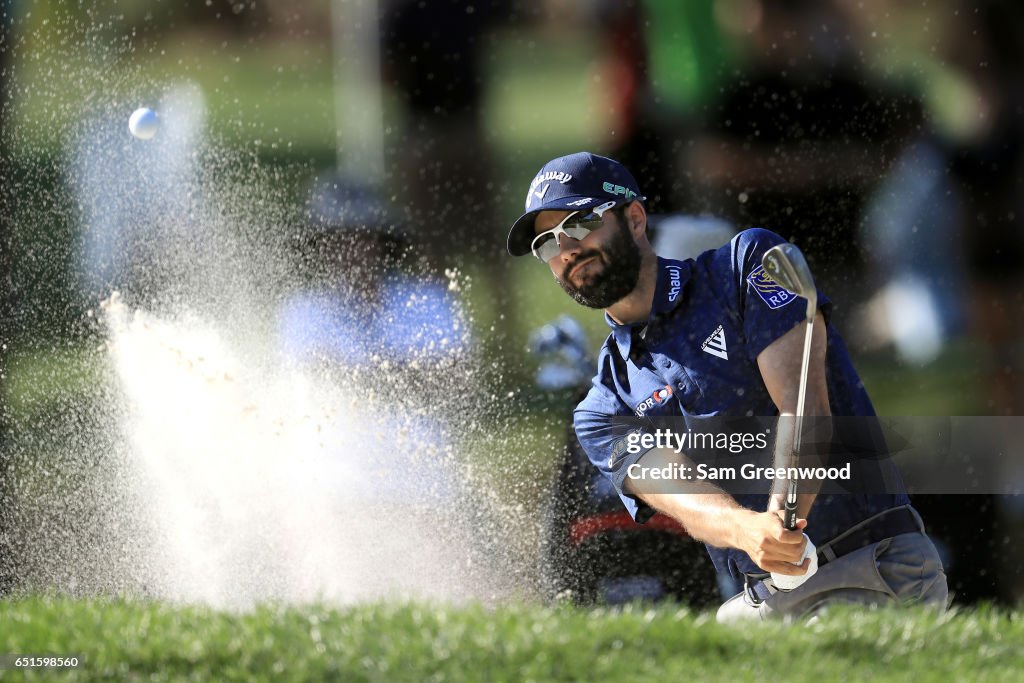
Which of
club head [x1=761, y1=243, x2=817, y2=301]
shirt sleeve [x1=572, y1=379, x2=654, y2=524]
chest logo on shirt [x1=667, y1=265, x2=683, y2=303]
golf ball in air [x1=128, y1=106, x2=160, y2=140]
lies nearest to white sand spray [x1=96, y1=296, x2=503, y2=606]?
golf ball in air [x1=128, y1=106, x2=160, y2=140]

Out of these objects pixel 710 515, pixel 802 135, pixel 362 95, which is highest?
pixel 362 95

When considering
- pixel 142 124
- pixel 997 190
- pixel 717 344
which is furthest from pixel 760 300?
pixel 142 124

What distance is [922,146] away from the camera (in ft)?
16.1

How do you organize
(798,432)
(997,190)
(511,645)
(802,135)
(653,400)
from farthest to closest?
(802,135), (997,190), (653,400), (798,432), (511,645)

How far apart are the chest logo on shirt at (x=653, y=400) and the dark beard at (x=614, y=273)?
0.21 metres

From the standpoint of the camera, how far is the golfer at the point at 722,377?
2486 mm

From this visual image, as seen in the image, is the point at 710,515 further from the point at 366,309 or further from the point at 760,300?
the point at 366,309

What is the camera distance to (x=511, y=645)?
6.87 ft

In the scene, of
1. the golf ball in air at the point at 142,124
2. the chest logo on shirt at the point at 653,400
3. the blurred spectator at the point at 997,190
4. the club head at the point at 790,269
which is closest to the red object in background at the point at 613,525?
the chest logo on shirt at the point at 653,400

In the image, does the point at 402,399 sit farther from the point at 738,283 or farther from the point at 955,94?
the point at 955,94

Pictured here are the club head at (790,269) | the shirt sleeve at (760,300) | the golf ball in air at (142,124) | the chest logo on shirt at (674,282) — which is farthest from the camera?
the golf ball in air at (142,124)

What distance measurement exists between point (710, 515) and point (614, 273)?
530 mm

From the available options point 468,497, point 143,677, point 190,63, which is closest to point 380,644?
point 143,677

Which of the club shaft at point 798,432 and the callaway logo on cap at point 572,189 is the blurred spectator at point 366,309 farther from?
the club shaft at point 798,432
